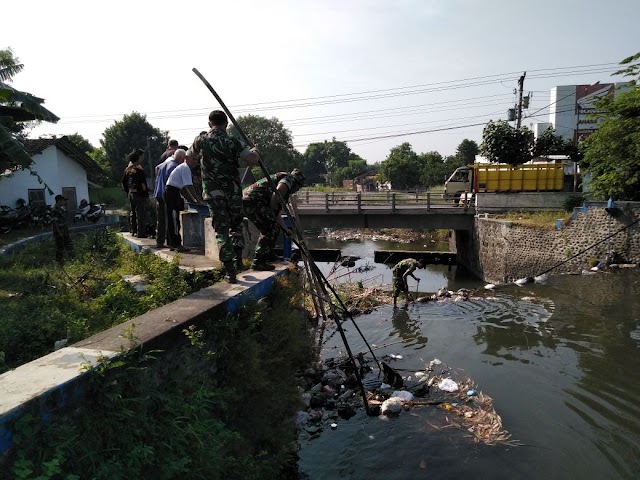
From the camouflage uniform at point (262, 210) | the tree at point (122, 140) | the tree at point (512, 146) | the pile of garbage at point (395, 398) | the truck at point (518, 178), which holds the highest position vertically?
the tree at point (122, 140)

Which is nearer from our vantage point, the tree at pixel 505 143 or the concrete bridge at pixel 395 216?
the concrete bridge at pixel 395 216

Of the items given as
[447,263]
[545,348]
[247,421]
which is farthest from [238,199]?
[447,263]

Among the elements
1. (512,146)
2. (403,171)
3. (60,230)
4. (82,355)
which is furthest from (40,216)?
(403,171)

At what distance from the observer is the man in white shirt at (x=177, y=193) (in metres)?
6.21

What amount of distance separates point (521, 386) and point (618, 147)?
10376 mm

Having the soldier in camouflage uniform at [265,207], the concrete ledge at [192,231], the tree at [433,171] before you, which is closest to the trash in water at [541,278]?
the concrete ledge at [192,231]

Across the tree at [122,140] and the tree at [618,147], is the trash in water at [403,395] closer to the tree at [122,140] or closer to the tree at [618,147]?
the tree at [618,147]

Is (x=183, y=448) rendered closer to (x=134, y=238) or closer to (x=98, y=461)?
(x=98, y=461)

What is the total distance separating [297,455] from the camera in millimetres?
5012

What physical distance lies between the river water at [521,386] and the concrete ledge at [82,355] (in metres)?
2.48

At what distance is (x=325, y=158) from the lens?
305 feet

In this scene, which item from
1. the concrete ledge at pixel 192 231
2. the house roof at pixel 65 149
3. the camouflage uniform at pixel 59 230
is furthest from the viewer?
the house roof at pixel 65 149

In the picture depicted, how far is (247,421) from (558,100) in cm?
3553

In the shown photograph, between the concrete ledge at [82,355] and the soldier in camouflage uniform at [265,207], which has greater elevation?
the soldier in camouflage uniform at [265,207]
